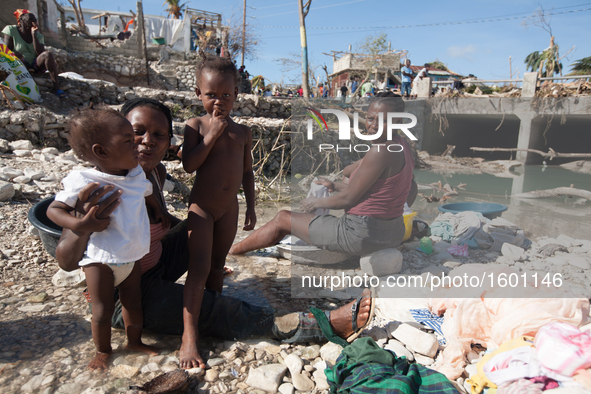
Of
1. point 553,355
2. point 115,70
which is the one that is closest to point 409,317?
point 553,355

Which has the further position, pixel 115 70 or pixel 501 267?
pixel 115 70

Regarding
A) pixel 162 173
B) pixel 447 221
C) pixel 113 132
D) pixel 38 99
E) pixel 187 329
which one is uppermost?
Result: pixel 38 99

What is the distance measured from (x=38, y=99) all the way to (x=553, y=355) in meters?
8.22

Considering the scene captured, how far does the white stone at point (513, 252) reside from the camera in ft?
8.23

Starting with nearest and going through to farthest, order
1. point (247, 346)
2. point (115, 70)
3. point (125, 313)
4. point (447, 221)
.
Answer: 1. point (125, 313)
2. point (247, 346)
3. point (447, 221)
4. point (115, 70)

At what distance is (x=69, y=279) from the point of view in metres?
2.32

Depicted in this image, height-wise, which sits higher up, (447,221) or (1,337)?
(447,221)

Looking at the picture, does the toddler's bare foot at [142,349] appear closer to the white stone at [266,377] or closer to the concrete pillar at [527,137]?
the white stone at [266,377]

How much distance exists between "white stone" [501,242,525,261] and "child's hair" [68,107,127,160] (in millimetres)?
2588

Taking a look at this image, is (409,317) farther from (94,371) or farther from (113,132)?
(113,132)

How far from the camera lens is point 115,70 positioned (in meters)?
12.3

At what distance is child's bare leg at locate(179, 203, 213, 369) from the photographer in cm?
162

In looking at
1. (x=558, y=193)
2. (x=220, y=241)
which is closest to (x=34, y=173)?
(x=220, y=241)

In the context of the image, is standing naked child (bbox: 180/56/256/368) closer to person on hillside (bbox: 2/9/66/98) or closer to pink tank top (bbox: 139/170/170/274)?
pink tank top (bbox: 139/170/170/274)
